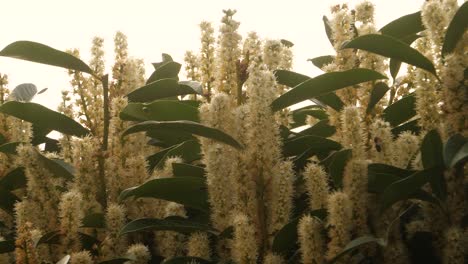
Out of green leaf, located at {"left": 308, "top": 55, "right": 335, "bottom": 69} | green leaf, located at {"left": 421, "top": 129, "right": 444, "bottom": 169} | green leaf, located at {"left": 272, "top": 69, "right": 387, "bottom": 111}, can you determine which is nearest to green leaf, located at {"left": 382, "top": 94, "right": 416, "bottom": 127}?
green leaf, located at {"left": 272, "top": 69, "right": 387, "bottom": 111}

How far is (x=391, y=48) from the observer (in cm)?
199

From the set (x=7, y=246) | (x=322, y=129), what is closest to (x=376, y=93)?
(x=322, y=129)

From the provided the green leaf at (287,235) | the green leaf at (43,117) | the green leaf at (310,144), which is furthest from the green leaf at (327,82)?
the green leaf at (43,117)

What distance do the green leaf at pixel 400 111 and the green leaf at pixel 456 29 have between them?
13.9 inches

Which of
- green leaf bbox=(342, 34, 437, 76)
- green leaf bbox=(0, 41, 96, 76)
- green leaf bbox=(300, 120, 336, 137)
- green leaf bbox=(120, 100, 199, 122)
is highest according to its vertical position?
green leaf bbox=(0, 41, 96, 76)

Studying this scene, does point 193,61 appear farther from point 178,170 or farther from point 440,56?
point 440,56

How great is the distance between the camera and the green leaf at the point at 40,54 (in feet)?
7.26

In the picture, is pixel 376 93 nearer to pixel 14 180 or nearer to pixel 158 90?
pixel 158 90

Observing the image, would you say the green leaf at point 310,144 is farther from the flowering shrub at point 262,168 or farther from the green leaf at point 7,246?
the green leaf at point 7,246

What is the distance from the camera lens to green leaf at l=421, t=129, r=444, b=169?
1759mm

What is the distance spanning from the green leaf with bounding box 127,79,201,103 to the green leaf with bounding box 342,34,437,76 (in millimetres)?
689

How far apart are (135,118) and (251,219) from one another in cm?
59

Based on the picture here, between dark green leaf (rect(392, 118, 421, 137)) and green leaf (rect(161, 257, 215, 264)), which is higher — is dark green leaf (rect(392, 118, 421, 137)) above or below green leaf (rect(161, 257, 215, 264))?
above

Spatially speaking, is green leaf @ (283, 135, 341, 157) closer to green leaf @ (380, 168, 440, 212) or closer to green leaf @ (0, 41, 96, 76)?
green leaf @ (380, 168, 440, 212)
